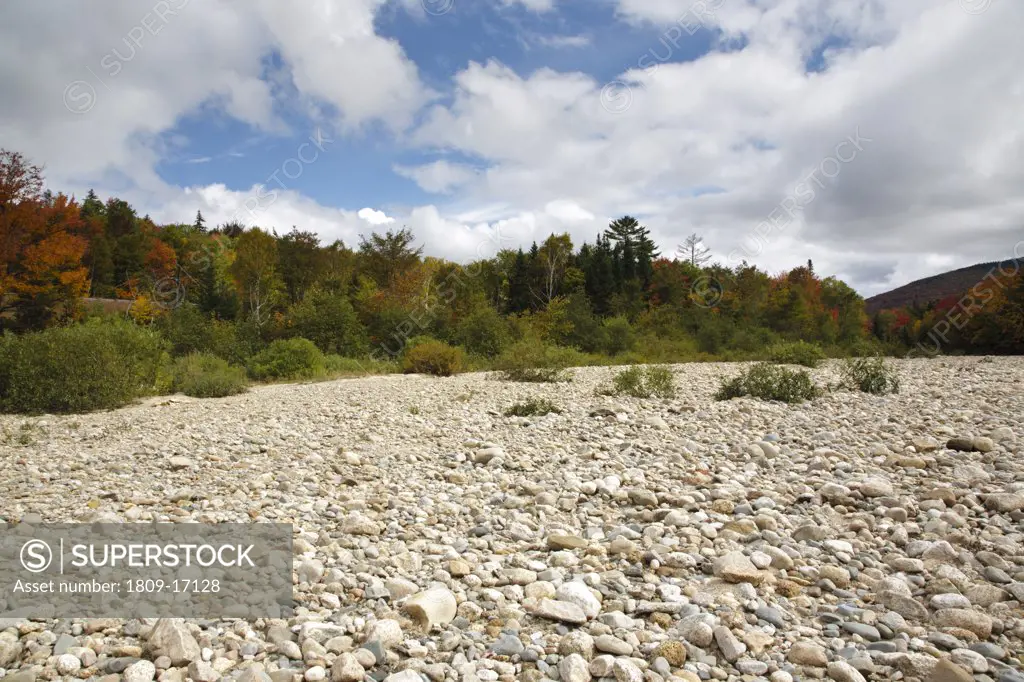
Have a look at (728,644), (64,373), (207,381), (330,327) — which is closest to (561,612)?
(728,644)

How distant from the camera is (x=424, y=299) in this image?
2467 centimetres

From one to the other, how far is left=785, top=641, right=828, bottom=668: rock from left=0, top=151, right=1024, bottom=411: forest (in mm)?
11410

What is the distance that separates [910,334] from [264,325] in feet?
80.7

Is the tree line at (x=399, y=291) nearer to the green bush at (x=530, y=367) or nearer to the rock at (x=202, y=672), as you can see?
the green bush at (x=530, y=367)

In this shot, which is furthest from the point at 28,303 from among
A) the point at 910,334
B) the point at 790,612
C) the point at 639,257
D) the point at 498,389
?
the point at 910,334

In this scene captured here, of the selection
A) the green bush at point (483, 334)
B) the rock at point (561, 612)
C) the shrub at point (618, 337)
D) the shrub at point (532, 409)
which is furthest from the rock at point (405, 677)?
the shrub at point (618, 337)

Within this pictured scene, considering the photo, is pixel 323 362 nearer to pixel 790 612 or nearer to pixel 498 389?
pixel 498 389

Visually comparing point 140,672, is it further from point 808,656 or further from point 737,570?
point 737,570

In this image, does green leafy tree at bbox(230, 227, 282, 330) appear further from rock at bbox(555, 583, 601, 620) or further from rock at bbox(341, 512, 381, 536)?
rock at bbox(555, 583, 601, 620)

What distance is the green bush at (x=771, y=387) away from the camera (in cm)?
905

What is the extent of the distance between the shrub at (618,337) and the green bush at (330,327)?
8908 mm

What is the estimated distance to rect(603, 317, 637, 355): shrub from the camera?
22125 millimetres

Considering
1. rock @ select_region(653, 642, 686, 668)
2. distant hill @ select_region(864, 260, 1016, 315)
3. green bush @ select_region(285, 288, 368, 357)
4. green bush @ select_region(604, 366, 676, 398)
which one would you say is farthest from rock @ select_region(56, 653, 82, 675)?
distant hill @ select_region(864, 260, 1016, 315)

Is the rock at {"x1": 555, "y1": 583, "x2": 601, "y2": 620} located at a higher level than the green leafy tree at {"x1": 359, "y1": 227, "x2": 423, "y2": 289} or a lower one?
lower
